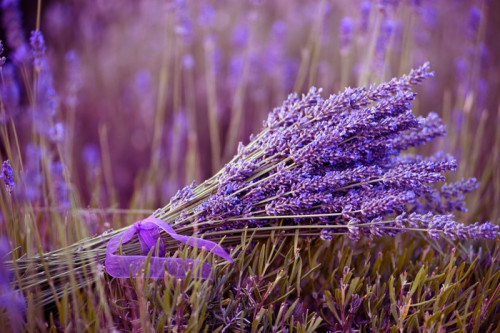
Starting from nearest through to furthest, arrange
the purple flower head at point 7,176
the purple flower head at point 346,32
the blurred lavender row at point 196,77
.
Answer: the purple flower head at point 7,176 < the purple flower head at point 346,32 < the blurred lavender row at point 196,77

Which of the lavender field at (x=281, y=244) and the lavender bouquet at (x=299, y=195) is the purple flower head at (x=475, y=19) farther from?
the lavender bouquet at (x=299, y=195)

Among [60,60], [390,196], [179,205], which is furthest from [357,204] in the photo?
[60,60]


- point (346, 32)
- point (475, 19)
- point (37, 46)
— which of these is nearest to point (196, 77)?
point (346, 32)

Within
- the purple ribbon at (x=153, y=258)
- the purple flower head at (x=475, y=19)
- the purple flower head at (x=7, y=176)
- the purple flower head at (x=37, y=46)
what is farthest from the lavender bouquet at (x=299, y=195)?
the purple flower head at (x=475, y=19)

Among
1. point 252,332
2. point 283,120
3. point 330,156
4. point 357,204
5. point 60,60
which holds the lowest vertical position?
point 252,332

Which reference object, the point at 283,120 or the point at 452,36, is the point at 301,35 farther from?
the point at 283,120

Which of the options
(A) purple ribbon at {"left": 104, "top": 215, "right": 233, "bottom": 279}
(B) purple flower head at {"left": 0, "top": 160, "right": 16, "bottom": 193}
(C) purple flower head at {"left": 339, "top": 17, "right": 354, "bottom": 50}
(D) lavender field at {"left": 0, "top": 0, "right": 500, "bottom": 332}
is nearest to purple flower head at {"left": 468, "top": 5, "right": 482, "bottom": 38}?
(C) purple flower head at {"left": 339, "top": 17, "right": 354, "bottom": 50}

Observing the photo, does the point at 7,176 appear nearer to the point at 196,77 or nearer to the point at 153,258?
the point at 153,258
